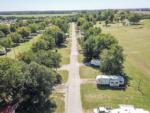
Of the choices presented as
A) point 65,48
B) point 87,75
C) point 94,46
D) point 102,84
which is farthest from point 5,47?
point 102,84

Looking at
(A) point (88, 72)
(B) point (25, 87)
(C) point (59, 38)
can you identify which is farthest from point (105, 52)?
(C) point (59, 38)

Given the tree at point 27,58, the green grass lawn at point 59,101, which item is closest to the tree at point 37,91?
the green grass lawn at point 59,101

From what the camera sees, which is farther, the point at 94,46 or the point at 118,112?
the point at 94,46

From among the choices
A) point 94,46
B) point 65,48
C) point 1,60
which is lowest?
point 65,48

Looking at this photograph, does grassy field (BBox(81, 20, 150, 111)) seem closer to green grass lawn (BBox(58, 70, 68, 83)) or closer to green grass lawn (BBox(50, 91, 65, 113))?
green grass lawn (BBox(50, 91, 65, 113))

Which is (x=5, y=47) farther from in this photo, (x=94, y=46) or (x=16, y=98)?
(x=16, y=98)

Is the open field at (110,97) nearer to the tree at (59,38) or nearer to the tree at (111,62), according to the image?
the tree at (111,62)

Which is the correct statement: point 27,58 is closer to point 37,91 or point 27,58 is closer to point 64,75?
point 64,75

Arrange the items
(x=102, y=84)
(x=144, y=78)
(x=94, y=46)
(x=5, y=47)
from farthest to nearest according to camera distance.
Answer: (x=5, y=47) < (x=94, y=46) < (x=144, y=78) < (x=102, y=84)
